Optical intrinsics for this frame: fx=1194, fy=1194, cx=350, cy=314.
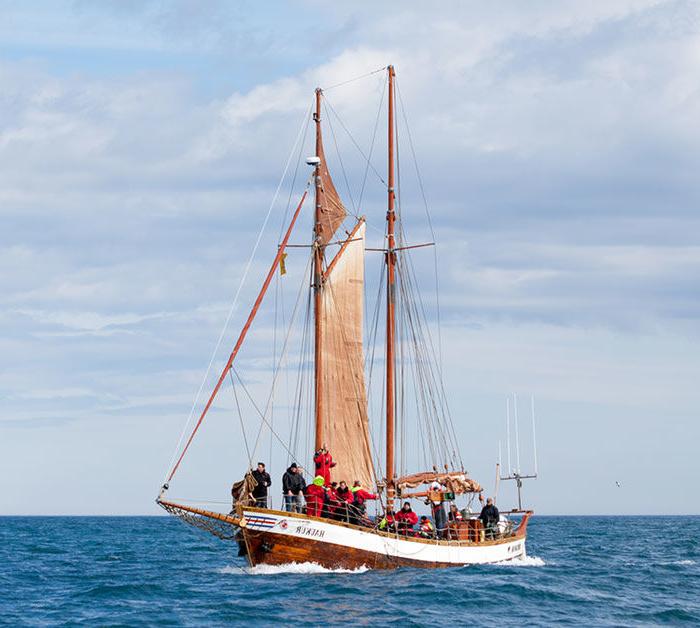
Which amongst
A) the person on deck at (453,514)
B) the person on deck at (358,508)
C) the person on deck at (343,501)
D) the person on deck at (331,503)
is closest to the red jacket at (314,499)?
the person on deck at (331,503)

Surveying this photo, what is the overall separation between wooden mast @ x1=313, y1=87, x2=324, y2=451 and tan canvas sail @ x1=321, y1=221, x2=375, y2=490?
0.38 m

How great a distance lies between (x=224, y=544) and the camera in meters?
87.4

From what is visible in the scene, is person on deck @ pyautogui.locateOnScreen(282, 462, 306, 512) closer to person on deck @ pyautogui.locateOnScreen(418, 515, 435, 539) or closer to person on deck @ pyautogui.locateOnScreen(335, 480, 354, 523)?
person on deck @ pyautogui.locateOnScreen(335, 480, 354, 523)

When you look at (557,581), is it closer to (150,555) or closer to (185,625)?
(185,625)

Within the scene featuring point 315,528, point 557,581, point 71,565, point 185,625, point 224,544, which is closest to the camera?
point 185,625

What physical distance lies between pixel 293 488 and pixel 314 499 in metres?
1.00

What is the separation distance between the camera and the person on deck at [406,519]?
48.5m

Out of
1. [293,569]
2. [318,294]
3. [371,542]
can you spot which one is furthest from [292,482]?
[318,294]

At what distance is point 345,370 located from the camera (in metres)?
53.1

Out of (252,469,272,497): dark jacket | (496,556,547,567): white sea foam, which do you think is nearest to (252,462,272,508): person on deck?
(252,469,272,497): dark jacket

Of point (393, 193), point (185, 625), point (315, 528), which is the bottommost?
point (185, 625)

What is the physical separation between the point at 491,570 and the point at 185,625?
19.8m

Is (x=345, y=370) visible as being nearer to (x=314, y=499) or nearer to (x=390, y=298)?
(x=390, y=298)

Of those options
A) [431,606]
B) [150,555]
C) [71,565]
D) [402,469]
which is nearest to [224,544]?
[150,555]
